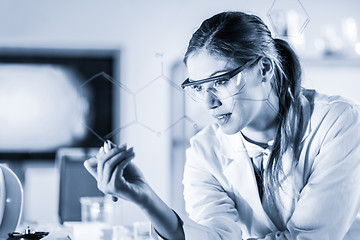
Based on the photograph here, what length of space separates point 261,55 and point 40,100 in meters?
2.41

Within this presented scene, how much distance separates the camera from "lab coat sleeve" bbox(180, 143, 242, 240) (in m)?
1.03

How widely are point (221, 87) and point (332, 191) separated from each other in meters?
0.34

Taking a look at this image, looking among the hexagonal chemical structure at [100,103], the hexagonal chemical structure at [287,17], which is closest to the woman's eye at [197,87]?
the hexagonal chemical structure at [287,17]

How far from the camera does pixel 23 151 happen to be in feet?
10.3

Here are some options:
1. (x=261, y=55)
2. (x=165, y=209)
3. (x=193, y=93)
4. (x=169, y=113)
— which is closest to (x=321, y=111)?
(x=261, y=55)

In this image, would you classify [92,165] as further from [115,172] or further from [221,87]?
[221,87]

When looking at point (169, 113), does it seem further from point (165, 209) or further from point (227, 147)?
point (165, 209)

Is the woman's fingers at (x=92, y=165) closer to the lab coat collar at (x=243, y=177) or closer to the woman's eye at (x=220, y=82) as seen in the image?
the woman's eye at (x=220, y=82)

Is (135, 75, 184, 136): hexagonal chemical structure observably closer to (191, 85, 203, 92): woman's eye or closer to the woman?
the woman

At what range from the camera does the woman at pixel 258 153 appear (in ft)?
3.25

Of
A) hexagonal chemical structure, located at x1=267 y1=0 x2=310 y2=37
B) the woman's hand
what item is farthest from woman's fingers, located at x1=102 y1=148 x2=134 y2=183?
hexagonal chemical structure, located at x1=267 y1=0 x2=310 y2=37

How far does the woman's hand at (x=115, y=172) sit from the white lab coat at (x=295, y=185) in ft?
0.67

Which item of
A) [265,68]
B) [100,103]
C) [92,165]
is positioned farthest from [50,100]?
[92,165]

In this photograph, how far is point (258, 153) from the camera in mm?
1210
